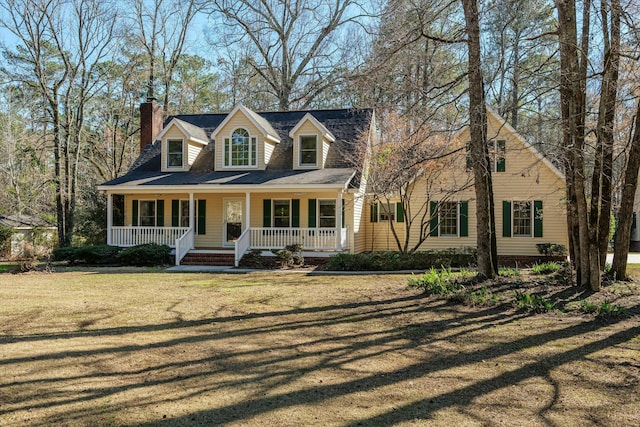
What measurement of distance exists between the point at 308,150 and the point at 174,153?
5.91 m

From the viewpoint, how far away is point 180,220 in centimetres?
2069

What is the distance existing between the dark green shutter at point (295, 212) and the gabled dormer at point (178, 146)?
4.97 m

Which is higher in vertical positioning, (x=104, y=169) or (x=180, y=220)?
(x=104, y=169)

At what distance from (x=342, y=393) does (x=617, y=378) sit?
9.74ft

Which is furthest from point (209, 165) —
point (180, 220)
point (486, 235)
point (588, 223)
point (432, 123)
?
point (588, 223)

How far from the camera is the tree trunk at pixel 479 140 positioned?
10594 mm

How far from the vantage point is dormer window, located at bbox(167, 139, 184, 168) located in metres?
21.3

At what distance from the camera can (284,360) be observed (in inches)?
234

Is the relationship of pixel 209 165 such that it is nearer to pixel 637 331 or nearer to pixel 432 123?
pixel 432 123

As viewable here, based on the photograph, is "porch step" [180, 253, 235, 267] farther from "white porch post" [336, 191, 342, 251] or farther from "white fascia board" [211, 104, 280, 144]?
"white fascia board" [211, 104, 280, 144]

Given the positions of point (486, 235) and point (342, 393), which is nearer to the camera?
point (342, 393)

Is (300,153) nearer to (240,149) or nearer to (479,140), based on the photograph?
(240,149)

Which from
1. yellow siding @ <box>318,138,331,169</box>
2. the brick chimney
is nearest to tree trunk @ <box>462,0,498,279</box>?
yellow siding @ <box>318,138,331,169</box>

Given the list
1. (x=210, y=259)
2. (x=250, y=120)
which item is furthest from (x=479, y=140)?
(x=250, y=120)
